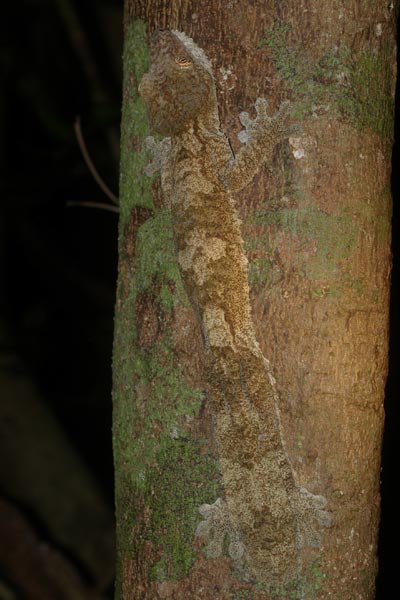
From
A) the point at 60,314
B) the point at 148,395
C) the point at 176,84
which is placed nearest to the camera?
the point at 148,395

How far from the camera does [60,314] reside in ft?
36.2

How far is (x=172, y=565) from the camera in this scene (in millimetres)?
2383

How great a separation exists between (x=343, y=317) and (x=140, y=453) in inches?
37.2

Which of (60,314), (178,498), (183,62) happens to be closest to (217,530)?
(178,498)

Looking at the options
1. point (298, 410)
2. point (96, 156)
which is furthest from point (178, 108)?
point (96, 156)

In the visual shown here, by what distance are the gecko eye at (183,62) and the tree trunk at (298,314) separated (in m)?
0.15

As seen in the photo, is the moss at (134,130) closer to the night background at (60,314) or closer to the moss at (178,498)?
the moss at (178,498)

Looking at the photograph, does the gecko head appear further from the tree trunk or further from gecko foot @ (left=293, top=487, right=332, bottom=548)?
gecko foot @ (left=293, top=487, right=332, bottom=548)

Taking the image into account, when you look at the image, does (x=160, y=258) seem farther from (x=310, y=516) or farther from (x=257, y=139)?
(x=310, y=516)

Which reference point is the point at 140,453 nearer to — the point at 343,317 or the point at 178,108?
the point at 343,317

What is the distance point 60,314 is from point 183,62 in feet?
28.7

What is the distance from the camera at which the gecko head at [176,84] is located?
8.34 ft

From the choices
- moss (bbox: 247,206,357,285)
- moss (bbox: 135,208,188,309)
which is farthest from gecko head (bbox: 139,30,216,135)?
moss (bbox: 247,206,357,285)

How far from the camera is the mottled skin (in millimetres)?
2369
